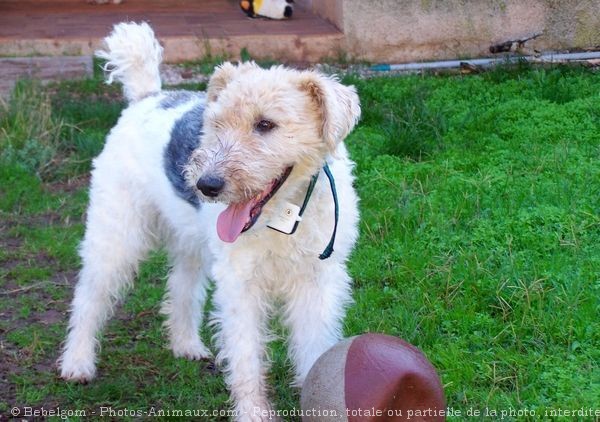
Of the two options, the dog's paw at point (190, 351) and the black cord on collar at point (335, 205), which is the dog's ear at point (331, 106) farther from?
the dog's paw at point (190, 351)

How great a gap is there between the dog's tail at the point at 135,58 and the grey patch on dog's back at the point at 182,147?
2.42 ft

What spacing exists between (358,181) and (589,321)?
276cm

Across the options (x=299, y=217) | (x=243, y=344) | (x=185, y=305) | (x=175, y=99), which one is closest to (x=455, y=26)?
(x=175, y=99)

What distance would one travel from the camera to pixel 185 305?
556 cm

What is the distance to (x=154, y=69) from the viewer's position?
5621mm

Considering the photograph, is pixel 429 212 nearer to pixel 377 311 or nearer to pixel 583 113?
pixel 377 311

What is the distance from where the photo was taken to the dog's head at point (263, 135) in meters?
3.93

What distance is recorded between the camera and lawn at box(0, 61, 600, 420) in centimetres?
488

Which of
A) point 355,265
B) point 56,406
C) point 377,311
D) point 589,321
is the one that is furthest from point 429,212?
point 56,406

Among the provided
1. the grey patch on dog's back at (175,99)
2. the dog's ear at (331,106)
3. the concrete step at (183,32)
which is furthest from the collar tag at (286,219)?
the concrete step at (183,32)

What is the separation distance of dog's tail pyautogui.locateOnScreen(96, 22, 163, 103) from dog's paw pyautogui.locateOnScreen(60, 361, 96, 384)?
159 centimetres

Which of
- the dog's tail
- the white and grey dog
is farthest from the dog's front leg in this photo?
the dog's tail

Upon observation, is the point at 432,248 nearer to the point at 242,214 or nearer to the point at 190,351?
the point at 190,351

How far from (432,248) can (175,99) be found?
1.95 meters
